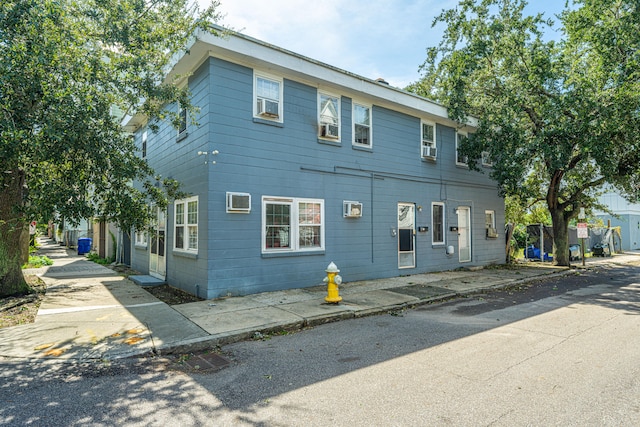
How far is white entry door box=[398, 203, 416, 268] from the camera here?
1171cm

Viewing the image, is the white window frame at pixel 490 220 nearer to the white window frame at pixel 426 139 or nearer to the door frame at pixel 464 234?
the door frame at pixel 464 234

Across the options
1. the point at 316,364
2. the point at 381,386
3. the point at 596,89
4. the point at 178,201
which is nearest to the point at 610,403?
the point at 381,386

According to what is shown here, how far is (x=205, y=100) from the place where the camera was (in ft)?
26.7

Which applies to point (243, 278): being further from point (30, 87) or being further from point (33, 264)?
point (33, 264)

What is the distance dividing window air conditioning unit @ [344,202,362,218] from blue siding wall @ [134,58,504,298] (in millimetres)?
184

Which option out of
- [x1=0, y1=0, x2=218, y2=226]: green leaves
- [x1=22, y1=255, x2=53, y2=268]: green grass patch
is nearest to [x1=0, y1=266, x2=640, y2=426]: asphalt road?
[x1=0, y1=0, x2=218, y2=226]: green leaves

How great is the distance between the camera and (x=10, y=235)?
789cm

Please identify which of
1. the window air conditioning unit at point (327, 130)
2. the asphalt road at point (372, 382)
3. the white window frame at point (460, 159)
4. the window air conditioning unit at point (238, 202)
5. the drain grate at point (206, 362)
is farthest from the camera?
the white window frame at point (460, 159)

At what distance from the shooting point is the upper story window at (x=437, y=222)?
12734mm

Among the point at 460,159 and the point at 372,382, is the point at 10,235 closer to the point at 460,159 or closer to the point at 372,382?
the point at 372,382

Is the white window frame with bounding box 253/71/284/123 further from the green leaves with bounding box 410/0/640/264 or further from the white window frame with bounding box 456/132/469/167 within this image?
the white window frame with bounding box 456/132/469/167

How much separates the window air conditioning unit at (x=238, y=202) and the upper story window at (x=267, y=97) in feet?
6.54

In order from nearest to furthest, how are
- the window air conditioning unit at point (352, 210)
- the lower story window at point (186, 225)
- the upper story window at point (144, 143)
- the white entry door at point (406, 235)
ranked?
Result: the lower story window at point (186, 225) < the window air conditioning unit at point (352, 210) < the white entry door at point (406, 235) < the upper story window at point (144, 143)

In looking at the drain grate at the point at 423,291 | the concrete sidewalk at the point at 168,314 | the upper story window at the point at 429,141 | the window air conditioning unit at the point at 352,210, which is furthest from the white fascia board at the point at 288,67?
the drain grate at the point at 423,291
